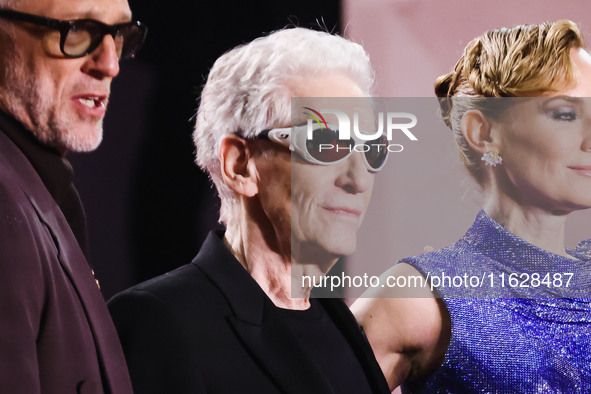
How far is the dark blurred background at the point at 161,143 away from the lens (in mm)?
2301

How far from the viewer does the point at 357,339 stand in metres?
1.87

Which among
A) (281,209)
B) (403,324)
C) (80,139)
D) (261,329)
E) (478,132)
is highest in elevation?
(80,139)

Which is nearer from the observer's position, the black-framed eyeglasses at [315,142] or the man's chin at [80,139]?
the man's chin at [80,139]

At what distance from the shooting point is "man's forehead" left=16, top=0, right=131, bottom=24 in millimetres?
1441

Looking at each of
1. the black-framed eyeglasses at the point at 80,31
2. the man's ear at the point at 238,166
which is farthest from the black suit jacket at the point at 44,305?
the man's ear at the point at 238,166

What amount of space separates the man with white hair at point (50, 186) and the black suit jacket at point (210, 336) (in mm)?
98

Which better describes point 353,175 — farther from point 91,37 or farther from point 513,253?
point 91,37

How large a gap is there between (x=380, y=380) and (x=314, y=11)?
1.09 meters

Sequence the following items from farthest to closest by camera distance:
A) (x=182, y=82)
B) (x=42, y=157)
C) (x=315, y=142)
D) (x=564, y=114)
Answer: (x=182, y=82), (x=564, y=114), (x=315, y=142), (x=42, y=157)

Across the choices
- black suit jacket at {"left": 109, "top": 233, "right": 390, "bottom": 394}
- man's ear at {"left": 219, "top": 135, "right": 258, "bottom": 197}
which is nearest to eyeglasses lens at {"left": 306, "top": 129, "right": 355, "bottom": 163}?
man's ear at {"left": 219, "top": 135, "right": 258, "bottom": 197}

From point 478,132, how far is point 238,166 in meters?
0.63

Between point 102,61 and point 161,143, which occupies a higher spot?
point 102,61

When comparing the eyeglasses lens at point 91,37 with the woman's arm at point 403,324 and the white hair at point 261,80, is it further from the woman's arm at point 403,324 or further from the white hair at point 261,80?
the woman's arm at point 403,324

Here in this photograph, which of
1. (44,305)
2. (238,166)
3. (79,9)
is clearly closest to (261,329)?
(238,166)
